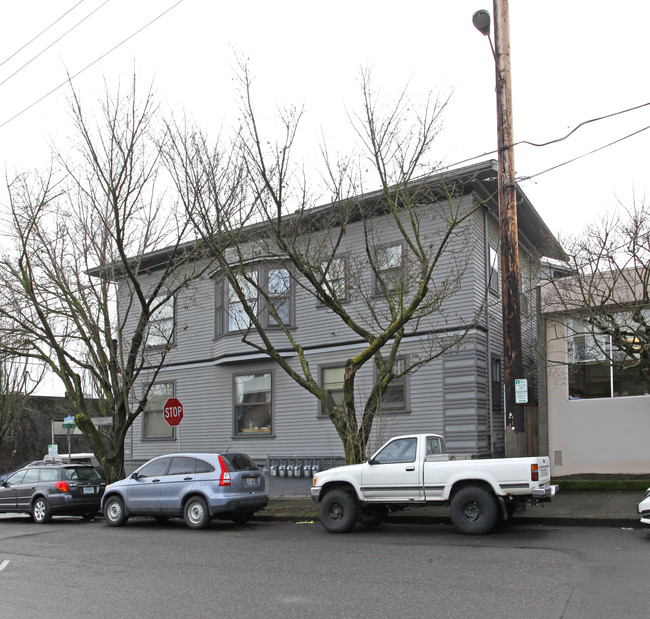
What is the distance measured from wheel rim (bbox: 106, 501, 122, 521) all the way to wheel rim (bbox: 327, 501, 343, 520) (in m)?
5.25

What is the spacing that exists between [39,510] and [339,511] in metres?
8.64

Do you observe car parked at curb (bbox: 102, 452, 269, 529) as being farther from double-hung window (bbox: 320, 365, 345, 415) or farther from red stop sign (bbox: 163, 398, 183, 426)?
double-hung window (bbox: 320, 365, 345, 415)

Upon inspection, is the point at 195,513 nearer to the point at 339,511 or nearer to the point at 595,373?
the point at 339,511

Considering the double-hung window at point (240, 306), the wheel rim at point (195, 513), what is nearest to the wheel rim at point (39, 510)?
the wheel rim at point (195, 513)

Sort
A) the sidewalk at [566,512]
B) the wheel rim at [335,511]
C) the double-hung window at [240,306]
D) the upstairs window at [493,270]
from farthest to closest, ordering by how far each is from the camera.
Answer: the double-hung window at [240,306] → the upstairs window at [493,270] → the wheel rim at [335,511] → the sidewalk at [566,512]

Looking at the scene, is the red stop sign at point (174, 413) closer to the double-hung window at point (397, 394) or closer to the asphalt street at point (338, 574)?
the asphalt street at point (338, 574)

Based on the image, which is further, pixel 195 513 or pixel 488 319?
pixel 488 319

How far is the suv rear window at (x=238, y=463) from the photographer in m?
14.2

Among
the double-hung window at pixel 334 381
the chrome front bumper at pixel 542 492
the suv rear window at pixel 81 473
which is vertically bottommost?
the suv rear window at pixel 81 473

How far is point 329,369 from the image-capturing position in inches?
783

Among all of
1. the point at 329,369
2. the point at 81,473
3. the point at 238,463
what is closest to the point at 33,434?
the point at 81,473

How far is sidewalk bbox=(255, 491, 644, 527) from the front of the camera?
39.3ft

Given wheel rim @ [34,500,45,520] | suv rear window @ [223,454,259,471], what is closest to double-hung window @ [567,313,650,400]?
suv rear window @ [223,454,259,471]

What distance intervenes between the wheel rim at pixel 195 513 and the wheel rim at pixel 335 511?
2929 millimetres
